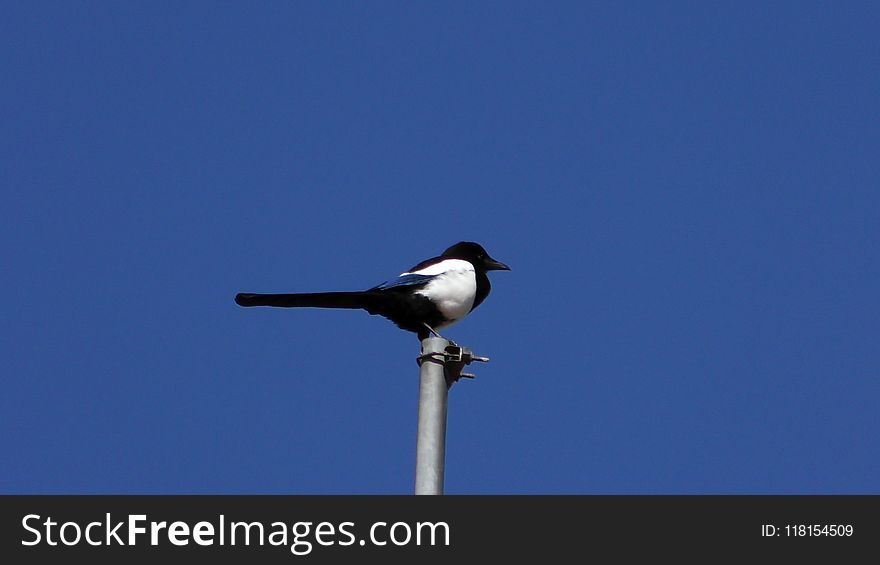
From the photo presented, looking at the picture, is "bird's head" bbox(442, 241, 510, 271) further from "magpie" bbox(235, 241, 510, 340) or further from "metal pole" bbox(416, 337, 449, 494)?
"metal pole" bbox(416, 337, 449, 494)

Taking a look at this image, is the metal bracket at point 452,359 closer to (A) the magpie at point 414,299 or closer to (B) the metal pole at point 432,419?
(B) the metal pole at point 432,419

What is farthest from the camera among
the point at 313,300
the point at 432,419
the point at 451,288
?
the point at 451,288

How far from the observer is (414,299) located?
8.65 metres

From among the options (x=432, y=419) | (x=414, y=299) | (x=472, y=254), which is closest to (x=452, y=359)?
(x=432, y=419)

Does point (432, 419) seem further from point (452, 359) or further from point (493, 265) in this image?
point (493, 265)

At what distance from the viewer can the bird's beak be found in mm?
9602

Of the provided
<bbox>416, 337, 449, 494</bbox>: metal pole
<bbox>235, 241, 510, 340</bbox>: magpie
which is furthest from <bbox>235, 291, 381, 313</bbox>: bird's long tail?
<bbox>416, 337, 449, 494</bbox>: metal pole

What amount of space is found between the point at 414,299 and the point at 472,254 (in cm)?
92

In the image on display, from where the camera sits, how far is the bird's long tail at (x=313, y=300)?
8508 millimetres

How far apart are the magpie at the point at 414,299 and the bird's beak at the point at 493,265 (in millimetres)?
558

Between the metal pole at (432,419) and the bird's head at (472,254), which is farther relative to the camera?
the bird's head at (472,254)

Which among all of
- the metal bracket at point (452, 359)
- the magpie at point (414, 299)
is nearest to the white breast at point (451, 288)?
the magpie at point (414, 299)
